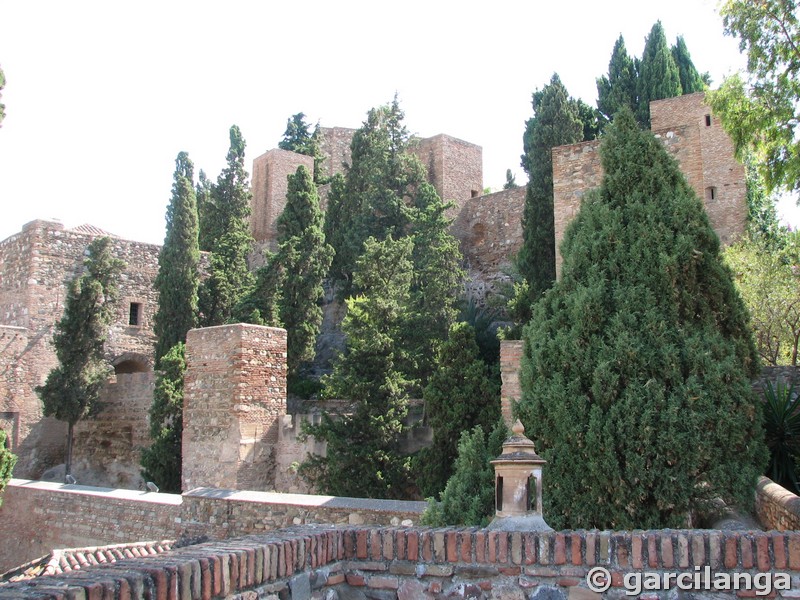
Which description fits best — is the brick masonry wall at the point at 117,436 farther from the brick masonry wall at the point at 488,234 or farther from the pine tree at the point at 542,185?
the brick masonry wall at the point at 488,234

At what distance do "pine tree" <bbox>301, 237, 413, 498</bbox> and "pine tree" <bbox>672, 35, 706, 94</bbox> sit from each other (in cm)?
2105

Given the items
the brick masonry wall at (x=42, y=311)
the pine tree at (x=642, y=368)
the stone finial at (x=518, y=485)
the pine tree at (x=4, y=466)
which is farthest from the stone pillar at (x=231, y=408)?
the brick masonry wall at (x=42, y=311)

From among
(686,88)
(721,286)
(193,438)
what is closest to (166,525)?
(193,438)

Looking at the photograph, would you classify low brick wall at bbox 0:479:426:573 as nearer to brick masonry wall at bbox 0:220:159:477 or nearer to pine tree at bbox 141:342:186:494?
pine tree at bbox 141:342:186:494

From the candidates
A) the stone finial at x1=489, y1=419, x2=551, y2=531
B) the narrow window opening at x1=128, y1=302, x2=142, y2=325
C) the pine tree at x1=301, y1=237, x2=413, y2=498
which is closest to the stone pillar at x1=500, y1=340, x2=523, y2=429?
the pine tree at x1=301, y1=237, x2=413, y2=498

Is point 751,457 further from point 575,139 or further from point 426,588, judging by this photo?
point 575,139

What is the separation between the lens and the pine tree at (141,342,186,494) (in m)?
15.3

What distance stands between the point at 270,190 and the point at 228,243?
32.0ft

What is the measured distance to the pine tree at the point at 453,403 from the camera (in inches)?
469

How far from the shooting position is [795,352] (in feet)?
43.1

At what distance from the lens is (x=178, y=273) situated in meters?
20.5

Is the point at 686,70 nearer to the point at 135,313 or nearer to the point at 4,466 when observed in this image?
the point at 135,313

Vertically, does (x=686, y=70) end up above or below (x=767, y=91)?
above

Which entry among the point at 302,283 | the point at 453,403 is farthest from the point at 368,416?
the point at 302,283
